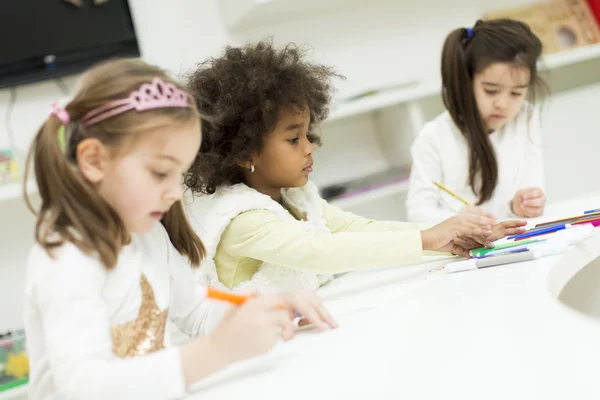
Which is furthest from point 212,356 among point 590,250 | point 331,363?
point 590,250

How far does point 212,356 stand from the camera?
566 millimetres

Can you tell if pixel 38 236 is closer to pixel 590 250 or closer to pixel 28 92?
pixel 590 250

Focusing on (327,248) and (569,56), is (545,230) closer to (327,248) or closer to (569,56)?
(327,248)

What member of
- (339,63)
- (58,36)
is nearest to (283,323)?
(58,36)

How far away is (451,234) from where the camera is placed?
3.34ft

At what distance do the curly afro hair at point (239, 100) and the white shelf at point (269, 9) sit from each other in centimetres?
90

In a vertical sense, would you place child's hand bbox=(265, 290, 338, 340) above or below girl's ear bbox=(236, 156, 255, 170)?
below

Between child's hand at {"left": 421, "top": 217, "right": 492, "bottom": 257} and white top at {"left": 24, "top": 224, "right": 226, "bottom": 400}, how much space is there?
52 cm

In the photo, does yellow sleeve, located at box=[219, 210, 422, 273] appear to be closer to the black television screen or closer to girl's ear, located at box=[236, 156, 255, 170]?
girl's ear, located at box=[236, 156, 255, 170]

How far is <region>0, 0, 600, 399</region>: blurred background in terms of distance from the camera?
6.48 feet

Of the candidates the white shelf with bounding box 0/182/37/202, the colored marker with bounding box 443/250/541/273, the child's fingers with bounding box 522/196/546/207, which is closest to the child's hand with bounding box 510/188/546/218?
the child's fingers with bounding box 522/196/546/207

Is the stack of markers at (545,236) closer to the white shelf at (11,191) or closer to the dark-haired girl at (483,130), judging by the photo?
the dark-haired girl at (483,130)

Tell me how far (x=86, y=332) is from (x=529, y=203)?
1011 millimetres

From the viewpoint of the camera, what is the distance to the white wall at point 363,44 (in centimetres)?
219
